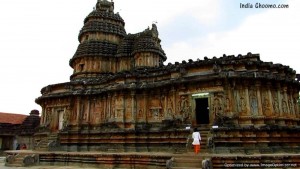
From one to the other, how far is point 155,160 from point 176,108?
5.69 meters

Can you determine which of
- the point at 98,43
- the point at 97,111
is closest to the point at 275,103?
the point at 97,111

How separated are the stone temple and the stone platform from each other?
2.44 meters

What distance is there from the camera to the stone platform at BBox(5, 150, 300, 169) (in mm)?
13203

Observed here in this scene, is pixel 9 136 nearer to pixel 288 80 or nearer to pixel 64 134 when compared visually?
pixel 64 134

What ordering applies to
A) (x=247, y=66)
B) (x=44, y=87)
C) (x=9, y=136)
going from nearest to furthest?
(x=247, y=66) → (x=44, y=87) → (x=9, y=136)

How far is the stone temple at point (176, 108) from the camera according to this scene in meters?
17.0

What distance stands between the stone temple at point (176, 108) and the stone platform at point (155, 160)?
244cm

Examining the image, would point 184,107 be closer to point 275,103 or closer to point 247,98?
point 247,98

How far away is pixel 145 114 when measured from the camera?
21.5m

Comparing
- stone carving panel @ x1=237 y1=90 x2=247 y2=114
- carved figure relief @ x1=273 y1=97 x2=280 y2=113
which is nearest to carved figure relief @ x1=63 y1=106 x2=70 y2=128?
stone carving panel @ x1=237 y1=90 x2=247 y2=114

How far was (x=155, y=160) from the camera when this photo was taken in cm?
1505

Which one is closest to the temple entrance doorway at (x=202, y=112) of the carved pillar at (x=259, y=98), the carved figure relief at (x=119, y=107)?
the carved pillar at (x=259, y=98)

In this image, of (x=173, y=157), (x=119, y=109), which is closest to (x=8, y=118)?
(x=119, y=109)

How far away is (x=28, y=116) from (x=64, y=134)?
24.9 m
